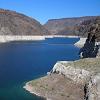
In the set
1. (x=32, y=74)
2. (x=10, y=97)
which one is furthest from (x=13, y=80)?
(x=10, y=97)

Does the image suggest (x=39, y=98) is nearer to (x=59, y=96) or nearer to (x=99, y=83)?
(x=59, y=96)

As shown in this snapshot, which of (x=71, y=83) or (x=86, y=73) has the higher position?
(x=86, y=73)

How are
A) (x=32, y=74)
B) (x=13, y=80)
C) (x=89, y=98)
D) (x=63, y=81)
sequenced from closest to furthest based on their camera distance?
(x=89, y=98), (x=63, y=81), (x=13, y=80), (x=32, y=74)

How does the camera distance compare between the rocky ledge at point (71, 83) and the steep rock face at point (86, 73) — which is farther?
the rocky ledge at point (71, 83)

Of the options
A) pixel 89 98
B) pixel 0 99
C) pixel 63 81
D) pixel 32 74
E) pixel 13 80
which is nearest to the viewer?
pixel 89 98

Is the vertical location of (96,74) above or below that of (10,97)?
above

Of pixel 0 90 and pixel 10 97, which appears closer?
pixel 10 97

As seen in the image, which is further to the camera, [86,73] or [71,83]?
[71,83]

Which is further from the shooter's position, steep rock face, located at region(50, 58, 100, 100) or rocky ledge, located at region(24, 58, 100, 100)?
rocky ledge, located at region(24, 58, 100, 100)
